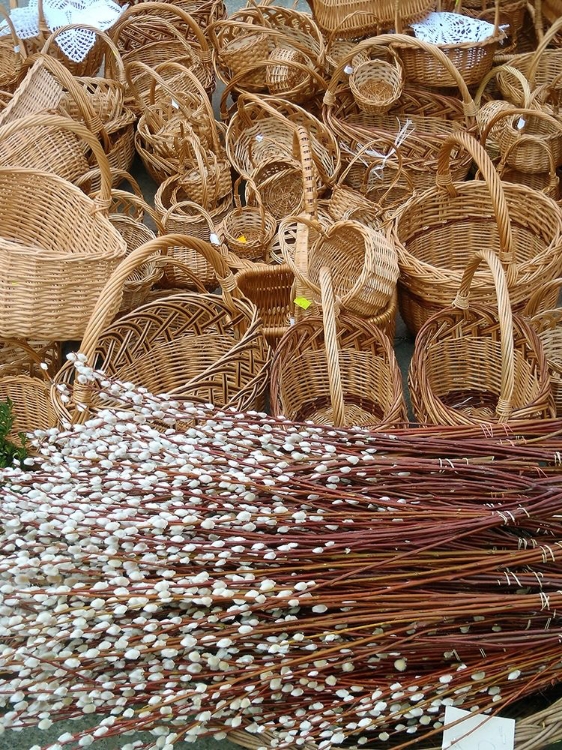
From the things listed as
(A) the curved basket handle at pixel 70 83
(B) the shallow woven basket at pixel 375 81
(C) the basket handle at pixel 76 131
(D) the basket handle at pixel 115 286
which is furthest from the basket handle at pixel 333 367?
(B) the shallow woven basket at pixel 375 81

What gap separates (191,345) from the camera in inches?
78.4

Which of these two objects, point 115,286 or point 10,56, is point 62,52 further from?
point 115,286

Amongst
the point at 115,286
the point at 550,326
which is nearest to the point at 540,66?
the point at 550,326

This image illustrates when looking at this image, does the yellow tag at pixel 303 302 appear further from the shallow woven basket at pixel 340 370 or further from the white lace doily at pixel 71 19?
the white lace doily at pixel 71 19

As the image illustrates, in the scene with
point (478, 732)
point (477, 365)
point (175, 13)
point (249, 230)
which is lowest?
point (478, 732)

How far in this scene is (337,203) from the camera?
7.79ft

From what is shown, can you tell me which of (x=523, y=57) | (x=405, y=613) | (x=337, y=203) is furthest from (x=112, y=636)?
(x=523, y=57)

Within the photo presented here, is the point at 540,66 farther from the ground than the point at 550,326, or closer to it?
farther from the ground

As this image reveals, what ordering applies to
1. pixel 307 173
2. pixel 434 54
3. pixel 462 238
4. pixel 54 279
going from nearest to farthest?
1. pixel 54 279
2. pixel 307 173
3. pixel 434 54
4. pixel 462 238

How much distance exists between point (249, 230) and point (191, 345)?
1.92 feet

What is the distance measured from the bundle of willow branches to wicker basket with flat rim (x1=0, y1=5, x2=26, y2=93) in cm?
185

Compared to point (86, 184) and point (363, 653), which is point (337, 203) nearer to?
point (86, 184)

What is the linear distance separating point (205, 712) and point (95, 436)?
0.44 m

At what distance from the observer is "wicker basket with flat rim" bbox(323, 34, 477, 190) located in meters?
2.27
